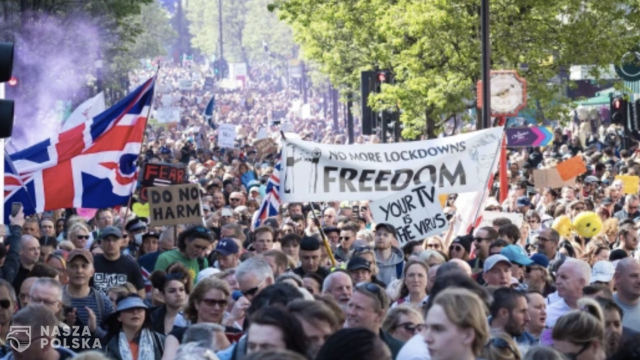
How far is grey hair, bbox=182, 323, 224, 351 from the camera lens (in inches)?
307

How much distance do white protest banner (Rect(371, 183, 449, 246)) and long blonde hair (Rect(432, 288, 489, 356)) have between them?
740 cm

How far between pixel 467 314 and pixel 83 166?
9.73m

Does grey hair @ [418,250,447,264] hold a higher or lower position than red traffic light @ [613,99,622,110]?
lower

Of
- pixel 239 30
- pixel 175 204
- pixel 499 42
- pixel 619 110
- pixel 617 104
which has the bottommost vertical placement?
pixel 175 204

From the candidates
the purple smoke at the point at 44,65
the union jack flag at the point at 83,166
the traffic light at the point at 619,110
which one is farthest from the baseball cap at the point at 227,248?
the purple smoke at the point at 44,65

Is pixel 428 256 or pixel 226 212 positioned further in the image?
pixel 226 212

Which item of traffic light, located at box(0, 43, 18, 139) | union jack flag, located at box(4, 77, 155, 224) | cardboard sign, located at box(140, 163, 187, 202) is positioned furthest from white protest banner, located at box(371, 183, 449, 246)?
traffic light, located at box(0, 43, 18, 139)

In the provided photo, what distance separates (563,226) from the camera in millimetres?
16672

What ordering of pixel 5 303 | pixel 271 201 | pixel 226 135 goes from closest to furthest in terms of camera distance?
pixel 5 303 → pixel 271 201 → pixel 226 135

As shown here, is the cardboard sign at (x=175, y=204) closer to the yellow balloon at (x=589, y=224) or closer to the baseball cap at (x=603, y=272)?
the yellow balloon at (x=589, y=224)

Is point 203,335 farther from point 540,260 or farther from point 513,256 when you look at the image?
point 540,260

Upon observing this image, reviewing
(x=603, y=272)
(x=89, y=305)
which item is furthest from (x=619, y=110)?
(x=89, y=305)

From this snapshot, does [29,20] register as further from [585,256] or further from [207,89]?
[207,89]

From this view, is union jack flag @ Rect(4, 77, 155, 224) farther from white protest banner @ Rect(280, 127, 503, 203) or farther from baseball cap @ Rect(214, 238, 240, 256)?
baseball cap @ Rect(214, 238, 240, 256)
